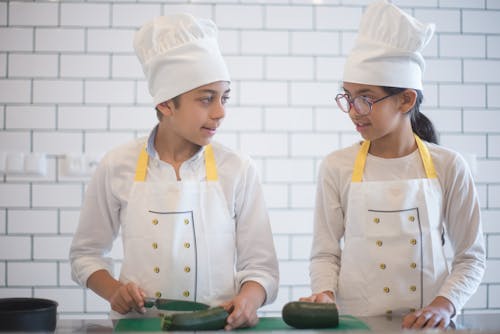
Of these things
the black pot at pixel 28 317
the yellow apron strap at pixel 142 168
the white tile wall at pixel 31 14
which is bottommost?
the black pot at pixel 28 317

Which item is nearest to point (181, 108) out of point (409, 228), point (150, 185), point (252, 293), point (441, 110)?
point (150, 185)

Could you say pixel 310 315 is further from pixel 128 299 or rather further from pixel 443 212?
pixel 443 212

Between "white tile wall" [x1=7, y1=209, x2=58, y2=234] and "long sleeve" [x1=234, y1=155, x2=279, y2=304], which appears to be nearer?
"long sleeve" [x1=234, y1=155, x2=279, y2=304]

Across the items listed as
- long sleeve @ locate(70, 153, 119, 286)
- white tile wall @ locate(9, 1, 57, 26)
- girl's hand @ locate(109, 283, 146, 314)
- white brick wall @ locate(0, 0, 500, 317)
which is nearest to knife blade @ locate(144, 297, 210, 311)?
girl's hand @ locate(109, 283, 146, 314)

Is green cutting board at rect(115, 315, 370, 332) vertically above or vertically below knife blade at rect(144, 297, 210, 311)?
below

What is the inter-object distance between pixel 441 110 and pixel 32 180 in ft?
5.57

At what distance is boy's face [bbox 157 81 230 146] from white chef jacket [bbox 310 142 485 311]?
34 cm

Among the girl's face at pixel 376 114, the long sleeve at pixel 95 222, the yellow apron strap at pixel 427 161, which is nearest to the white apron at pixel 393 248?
the yellow apron strap at pixel 427 161

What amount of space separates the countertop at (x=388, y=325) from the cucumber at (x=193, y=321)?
128 millimetres

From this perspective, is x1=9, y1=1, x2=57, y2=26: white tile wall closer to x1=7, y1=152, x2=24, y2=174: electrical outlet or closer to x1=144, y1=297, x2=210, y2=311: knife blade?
x1=7, y1=152, x2=24, y2=174: electrical outlet

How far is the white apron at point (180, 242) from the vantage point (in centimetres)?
168

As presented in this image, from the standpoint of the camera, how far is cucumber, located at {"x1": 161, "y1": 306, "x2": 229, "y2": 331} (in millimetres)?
1258

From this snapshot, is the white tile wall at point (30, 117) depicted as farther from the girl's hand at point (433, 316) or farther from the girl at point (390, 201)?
the girl's hand at point (433, 316)

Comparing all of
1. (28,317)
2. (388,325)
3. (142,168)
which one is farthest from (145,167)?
(388,325)
